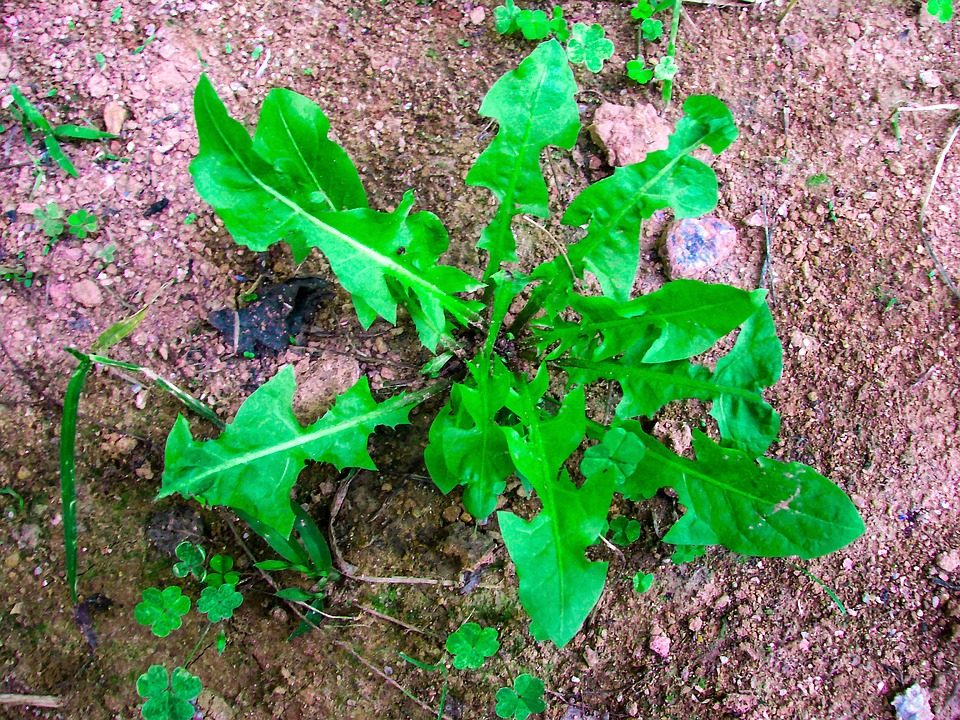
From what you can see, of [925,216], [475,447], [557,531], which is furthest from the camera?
[925,216]

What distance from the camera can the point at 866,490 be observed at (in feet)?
6.61

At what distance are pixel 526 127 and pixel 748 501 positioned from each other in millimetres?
1131

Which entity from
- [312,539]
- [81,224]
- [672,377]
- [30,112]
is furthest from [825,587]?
[30,112]

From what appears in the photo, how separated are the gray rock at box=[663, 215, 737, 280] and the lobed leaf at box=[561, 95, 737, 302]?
309 millimetres

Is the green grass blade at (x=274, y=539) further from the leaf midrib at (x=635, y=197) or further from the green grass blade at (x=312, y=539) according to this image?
the leaf midrib at (x=635, y=197)

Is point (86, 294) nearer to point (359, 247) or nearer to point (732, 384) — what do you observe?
point (359, 247)

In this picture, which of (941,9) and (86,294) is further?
(941,9)

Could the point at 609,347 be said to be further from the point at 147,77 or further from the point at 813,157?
the point at 147,77

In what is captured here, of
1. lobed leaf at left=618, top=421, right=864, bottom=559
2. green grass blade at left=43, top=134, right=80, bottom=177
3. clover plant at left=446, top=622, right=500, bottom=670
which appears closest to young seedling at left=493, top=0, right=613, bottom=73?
lobed leaf at left=618, top=421, right=864, bottom=559

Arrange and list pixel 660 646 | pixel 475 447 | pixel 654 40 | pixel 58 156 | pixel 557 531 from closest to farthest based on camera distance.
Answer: pixel 557 531, pixel 475 447, pixel 660 646, pixel 58 156, pixel 654 40

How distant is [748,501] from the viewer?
174 cm

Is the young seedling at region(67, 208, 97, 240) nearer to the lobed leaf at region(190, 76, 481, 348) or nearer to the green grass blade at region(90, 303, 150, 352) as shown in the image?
the green grass blade at region(90, 303, 150, 352)

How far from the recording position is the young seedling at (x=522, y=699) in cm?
181

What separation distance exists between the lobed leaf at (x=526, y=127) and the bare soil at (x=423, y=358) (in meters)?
0.25
